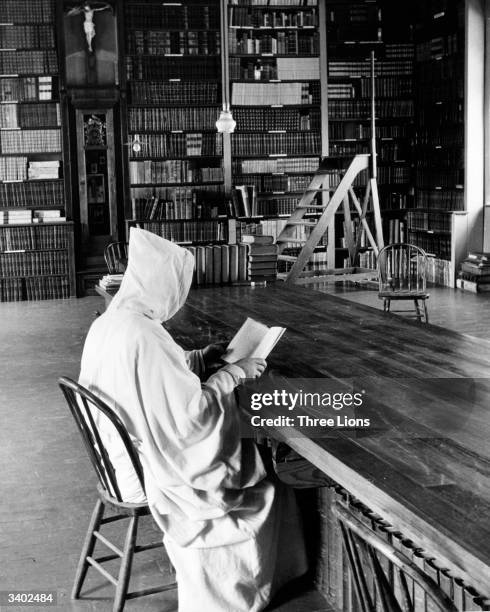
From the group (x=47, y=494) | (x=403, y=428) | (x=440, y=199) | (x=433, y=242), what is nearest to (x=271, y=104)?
(x=440, y=199)

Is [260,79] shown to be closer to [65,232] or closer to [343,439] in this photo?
[65,232]

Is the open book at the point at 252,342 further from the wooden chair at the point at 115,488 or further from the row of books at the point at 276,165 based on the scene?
the row of books at the point at 276,165

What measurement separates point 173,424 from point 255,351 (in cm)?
54

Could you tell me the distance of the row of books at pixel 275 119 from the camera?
9945 millimetres

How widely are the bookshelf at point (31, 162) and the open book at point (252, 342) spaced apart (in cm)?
675

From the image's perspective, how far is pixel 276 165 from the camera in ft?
33.1

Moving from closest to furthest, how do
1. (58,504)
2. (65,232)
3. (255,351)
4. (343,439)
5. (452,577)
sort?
(452,577) < (343,439) < (255,351) < (58,504) < (65,232)

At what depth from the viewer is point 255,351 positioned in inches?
114

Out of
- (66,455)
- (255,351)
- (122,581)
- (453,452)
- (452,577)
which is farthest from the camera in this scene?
(66,455)

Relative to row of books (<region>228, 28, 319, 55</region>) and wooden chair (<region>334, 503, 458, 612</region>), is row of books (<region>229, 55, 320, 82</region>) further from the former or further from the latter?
wooden chair (<region>334, 503, 458, 612</region>)

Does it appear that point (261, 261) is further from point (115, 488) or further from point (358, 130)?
point (358, 130)

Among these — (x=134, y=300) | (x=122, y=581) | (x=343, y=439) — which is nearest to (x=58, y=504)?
(x=122, y=581)

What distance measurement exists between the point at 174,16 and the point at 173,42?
28cm

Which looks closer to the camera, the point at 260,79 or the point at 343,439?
the point at 343,439
